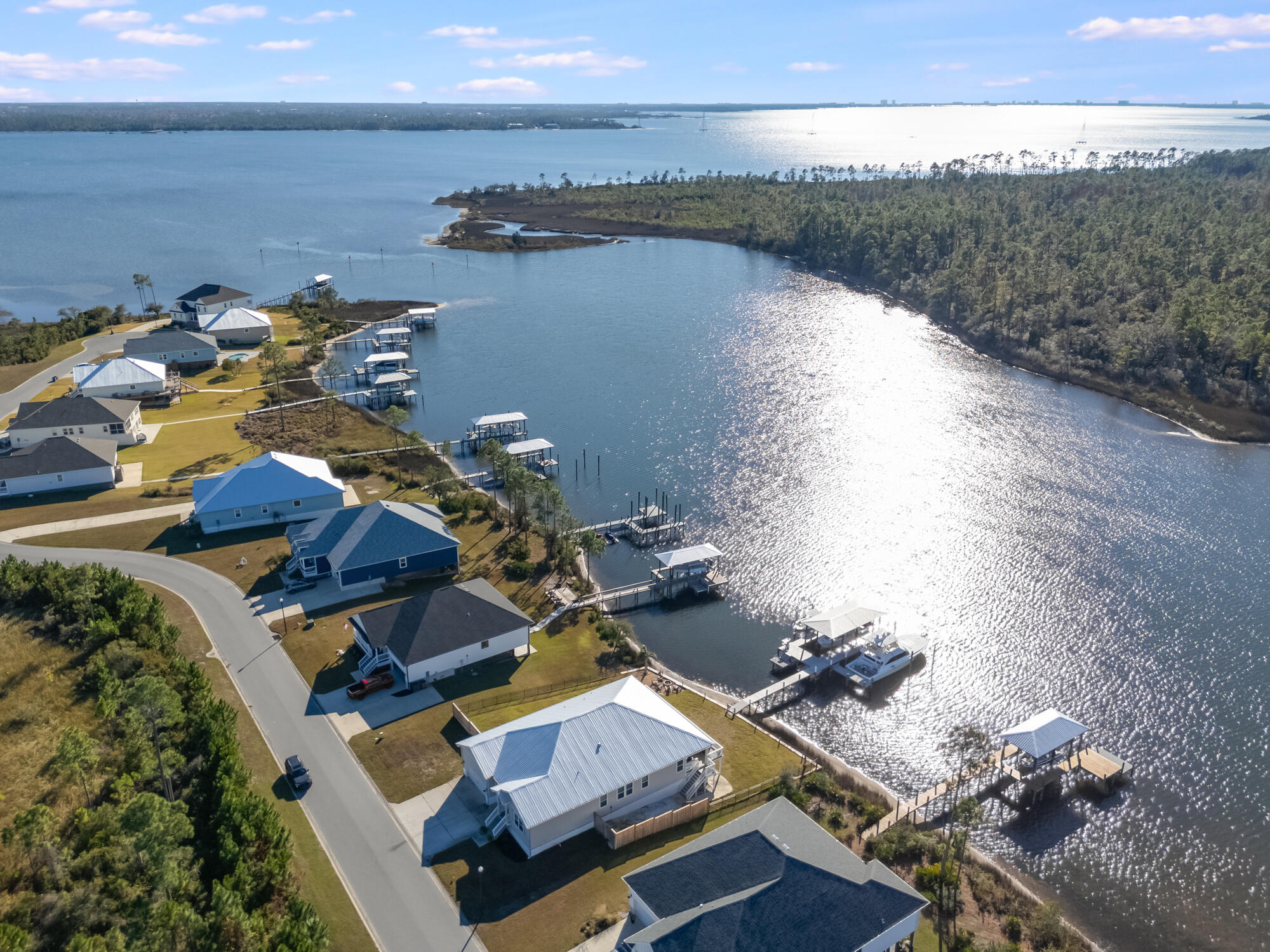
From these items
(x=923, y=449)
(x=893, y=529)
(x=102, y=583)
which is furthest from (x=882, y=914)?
(x=923, y=449)

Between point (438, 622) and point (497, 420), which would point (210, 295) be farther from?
point (438, 622)

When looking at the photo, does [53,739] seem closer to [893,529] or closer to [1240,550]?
[893,529]

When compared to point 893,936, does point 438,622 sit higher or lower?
higher

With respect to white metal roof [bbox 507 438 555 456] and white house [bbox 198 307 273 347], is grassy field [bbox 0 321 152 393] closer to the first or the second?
white house [bbox 198 307 273 347]

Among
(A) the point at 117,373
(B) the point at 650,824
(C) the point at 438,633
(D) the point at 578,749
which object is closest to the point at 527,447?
(C) the point at 438,633

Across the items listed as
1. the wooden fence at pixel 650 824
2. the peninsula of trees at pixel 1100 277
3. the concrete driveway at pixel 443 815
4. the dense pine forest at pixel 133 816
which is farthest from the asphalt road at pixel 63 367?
the peninsula of trees at pixel 1100 277

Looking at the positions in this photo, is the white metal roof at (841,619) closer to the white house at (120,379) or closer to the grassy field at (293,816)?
the grassy field at (293,816)

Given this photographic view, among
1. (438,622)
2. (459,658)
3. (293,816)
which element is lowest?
(293,816)
